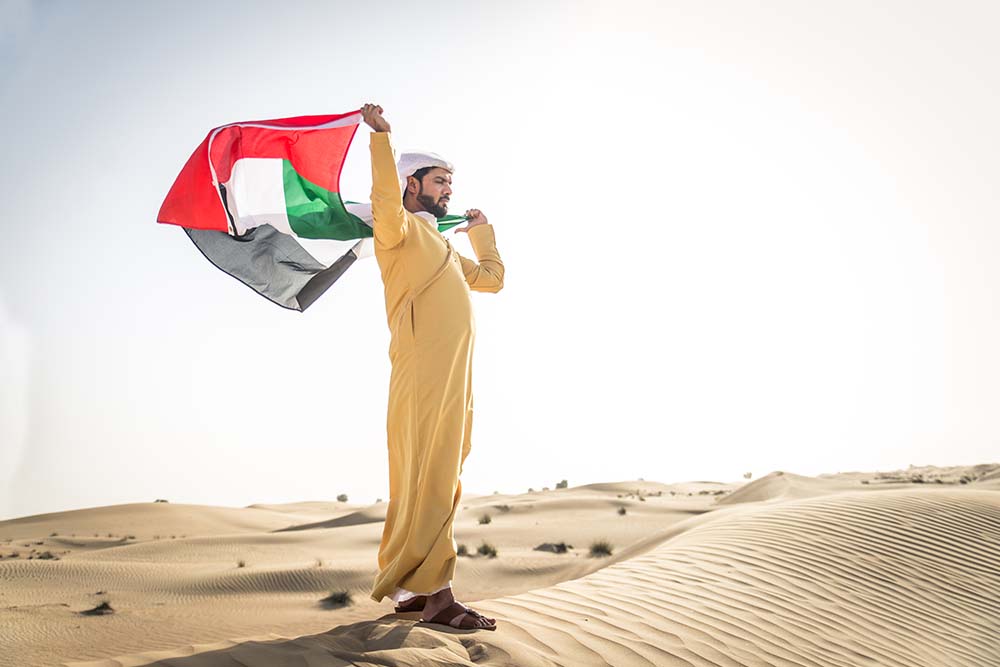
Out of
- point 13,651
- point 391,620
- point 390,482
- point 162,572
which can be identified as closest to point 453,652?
point 391,620

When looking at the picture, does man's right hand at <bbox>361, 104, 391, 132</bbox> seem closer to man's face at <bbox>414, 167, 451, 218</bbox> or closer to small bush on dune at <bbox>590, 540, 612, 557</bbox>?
man's face at <bbox>414, 167, 451, 218</bbox>

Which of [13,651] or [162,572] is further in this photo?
[162,572]

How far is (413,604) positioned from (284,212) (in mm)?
2546

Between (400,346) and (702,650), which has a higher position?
(400,346)

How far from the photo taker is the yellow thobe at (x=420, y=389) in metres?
3.95

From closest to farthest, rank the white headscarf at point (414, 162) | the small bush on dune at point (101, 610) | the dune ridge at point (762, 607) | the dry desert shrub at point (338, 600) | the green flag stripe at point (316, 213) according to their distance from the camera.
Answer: the dune ridge at point (762, 607) → the white headscarf at point (414, 162) → the green flag stripe at point (316, 213) → the small bush on dune at point (101, 610) → the dry desert shrub at point (338, 600)

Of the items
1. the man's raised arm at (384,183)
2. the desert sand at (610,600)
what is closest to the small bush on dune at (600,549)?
the desert sand at (610,600)

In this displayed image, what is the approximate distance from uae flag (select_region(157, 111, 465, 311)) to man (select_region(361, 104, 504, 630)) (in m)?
0.71

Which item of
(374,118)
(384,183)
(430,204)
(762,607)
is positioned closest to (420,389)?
(384,183)

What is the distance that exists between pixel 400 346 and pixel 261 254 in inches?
53.1

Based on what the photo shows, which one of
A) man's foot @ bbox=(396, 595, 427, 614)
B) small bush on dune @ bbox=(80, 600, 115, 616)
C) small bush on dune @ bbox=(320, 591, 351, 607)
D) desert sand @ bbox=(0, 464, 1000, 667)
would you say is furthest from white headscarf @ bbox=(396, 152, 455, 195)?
small bush on dune @ bbox=(80, 600, 115, 616)

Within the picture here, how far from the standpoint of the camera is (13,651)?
272 inches

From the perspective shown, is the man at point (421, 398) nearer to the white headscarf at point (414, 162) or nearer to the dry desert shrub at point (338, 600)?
the white headscarf at point (414, 162)

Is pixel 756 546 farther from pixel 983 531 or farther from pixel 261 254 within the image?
pixel 261 254
